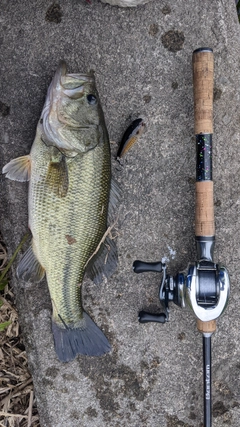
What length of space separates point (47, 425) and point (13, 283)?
880 millimetres

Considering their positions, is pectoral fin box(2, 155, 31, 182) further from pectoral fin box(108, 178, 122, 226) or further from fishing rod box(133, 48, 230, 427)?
fishing rod box(133, 48, 230, 427)

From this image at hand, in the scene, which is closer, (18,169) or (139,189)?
(18,169)

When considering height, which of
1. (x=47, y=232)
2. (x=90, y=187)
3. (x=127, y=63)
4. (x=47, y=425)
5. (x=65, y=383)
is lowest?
(x=47, y=425)

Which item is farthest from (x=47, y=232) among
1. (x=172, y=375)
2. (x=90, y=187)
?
(x=172, y=375)

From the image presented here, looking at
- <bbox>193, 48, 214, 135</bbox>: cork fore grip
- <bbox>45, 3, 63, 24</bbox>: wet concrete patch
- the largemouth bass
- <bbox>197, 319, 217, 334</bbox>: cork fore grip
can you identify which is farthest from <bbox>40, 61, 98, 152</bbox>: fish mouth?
<bbox>197, 319, 217, 334</bbox>: cork fore grip

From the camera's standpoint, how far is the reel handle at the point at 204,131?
8.55 ft

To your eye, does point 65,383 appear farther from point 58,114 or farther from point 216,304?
point 58,114

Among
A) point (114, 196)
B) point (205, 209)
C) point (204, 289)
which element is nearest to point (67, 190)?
point (114, 196)

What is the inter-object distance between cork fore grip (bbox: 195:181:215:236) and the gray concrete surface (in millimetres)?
215

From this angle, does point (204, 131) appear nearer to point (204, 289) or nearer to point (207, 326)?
point (204, 289)

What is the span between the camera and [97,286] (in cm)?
288

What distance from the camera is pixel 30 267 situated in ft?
8.80

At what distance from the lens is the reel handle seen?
2605mm

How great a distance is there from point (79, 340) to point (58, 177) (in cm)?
94
